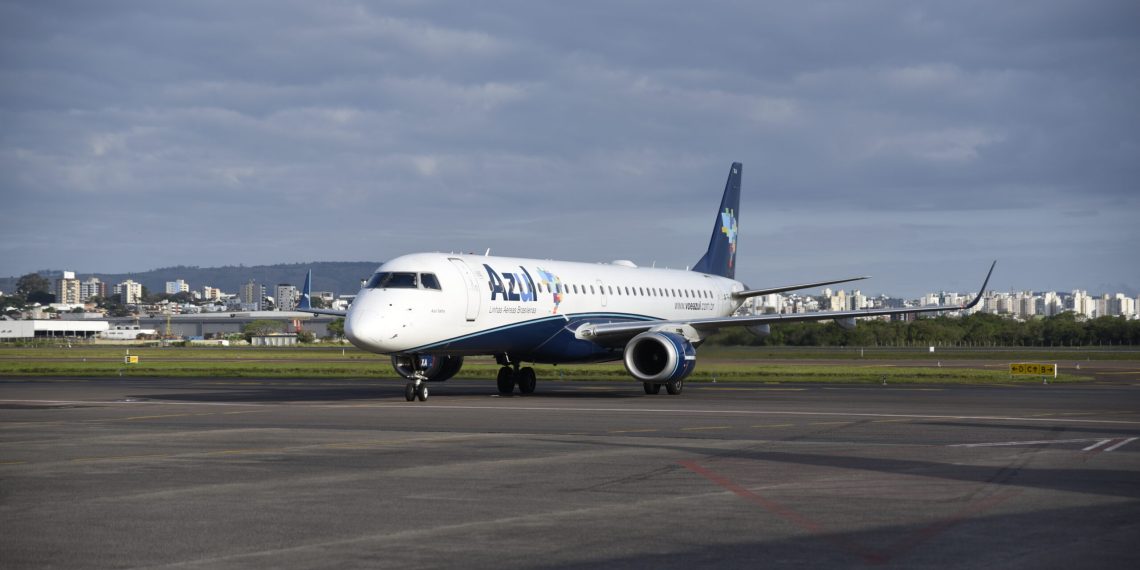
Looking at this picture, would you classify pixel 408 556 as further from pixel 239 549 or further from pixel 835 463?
pixel 835 463

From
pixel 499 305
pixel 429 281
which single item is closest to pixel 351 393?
pixel 499 305

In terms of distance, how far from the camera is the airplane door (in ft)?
101

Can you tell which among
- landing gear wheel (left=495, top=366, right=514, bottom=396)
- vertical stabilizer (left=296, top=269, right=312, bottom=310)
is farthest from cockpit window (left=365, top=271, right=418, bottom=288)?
vertical stabilizer (left=296, top=269, right=312, bottom=310)

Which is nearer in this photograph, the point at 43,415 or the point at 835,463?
the point at 835,463

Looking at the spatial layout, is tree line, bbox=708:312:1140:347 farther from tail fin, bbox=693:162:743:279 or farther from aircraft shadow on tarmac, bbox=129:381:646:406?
aircraft shadow on tarmac, bbox=129:381:646:406

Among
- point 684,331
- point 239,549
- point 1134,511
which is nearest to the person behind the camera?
point 239,549

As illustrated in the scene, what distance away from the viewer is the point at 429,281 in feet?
97.7

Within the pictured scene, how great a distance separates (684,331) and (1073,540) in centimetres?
2672

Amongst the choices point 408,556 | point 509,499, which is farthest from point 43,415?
point 408,556

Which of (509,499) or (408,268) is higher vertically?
(408,268)

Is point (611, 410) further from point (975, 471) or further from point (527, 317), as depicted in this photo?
point (975, 471)

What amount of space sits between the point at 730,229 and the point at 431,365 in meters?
21.2

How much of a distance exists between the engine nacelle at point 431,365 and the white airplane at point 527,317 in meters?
0.04

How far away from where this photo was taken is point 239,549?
30.5ft
